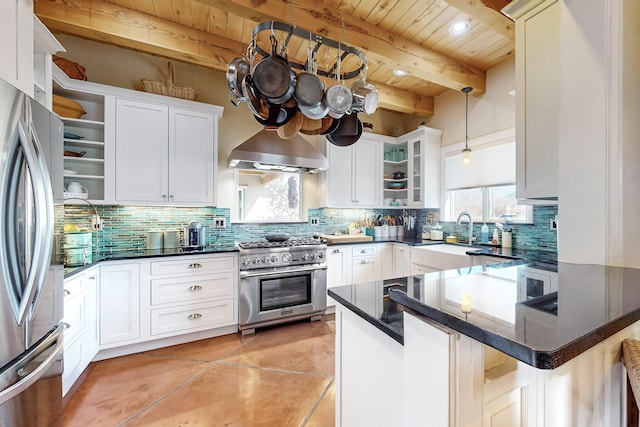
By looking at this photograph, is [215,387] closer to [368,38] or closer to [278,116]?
[278,116]

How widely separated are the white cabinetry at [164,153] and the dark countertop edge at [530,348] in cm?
268

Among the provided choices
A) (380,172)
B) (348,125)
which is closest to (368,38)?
(348,125)

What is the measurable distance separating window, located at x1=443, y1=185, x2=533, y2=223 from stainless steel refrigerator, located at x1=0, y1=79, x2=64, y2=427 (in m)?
3.74

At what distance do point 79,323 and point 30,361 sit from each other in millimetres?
990

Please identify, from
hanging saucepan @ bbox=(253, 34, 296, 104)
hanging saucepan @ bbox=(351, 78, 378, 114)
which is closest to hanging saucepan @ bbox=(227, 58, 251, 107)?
hanging saucepan @ bbox=(253, 34, 296, 104)

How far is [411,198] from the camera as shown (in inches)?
156

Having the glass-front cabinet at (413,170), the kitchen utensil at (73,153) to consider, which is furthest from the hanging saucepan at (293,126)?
the glass-front cabinet at (413,170)

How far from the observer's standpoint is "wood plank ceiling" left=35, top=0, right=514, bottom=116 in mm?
2080

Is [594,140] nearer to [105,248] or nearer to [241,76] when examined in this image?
[241,76]

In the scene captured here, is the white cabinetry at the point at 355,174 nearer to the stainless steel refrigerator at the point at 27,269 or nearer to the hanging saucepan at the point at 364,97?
the hanging saucepan at the point at 364,97

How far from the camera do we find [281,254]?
9.49 feet

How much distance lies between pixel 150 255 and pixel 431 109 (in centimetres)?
400

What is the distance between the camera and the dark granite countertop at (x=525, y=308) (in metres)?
0.48

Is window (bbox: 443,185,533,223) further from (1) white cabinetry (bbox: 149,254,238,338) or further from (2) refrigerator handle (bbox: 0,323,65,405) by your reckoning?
(2) refrigerator handle (bbox: 0,323,65,405)
